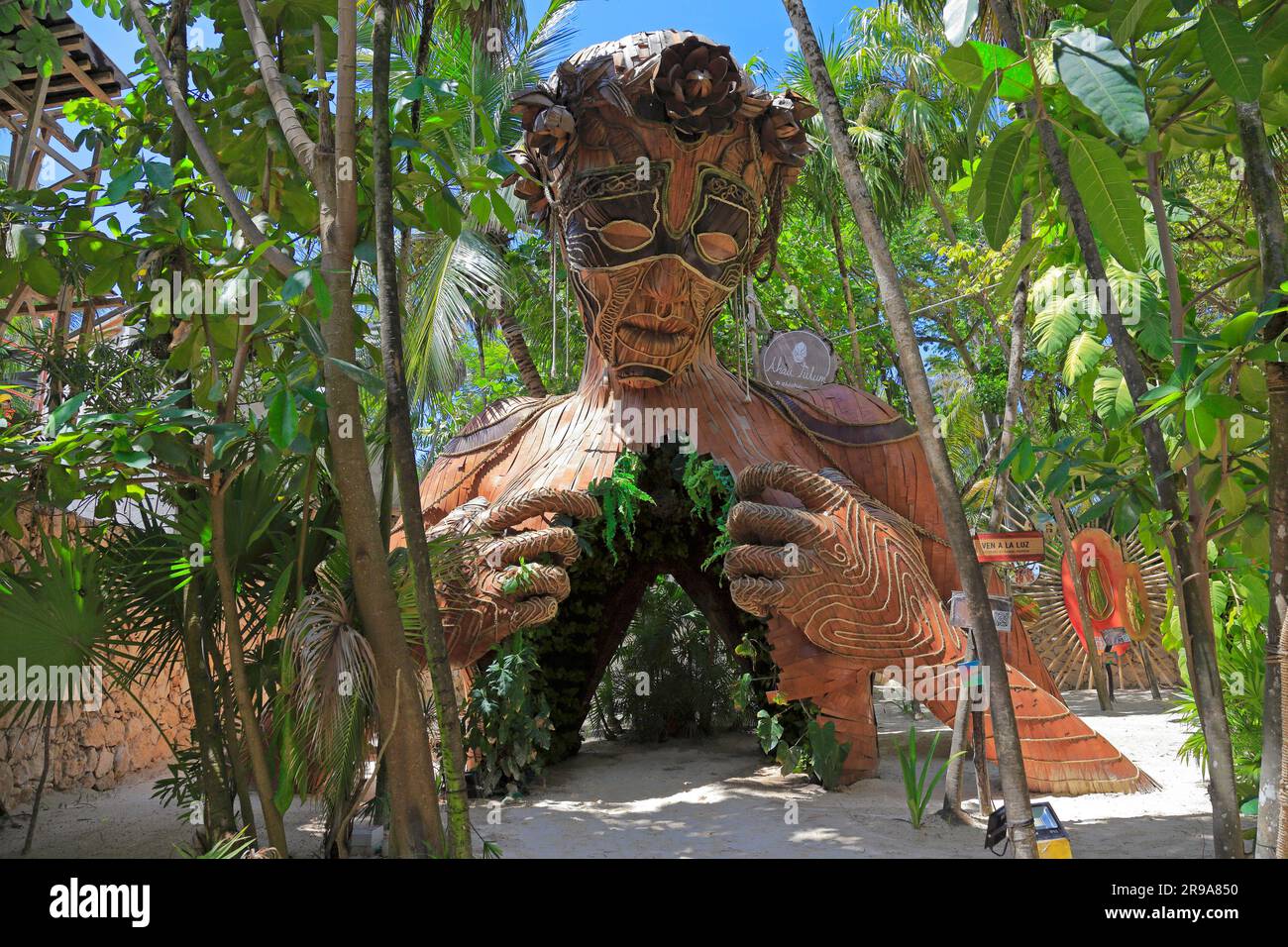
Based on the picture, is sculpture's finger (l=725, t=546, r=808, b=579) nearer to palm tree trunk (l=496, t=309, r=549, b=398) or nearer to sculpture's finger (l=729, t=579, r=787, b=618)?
sculpture's finger (l=729, t=579, r=787, b=618)

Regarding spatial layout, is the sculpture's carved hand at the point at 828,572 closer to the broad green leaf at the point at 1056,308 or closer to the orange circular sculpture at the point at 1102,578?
the orange circular sculpture at the point at 1102,578

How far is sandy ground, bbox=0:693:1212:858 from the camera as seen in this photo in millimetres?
5020

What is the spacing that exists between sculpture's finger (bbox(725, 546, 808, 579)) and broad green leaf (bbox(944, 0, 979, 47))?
348cm

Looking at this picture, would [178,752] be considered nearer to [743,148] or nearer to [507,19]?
[743,148]

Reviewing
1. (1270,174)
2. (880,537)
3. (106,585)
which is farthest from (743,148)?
(106,585)

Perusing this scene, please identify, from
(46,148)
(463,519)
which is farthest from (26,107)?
(463,519)

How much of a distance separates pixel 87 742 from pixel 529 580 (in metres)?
4.60

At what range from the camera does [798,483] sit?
6078 millimetres

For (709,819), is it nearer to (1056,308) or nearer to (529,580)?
(529,580)

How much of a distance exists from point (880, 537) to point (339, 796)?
3.44m

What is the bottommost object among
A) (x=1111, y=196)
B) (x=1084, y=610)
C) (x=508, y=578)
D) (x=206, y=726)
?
(x=206, y=726)

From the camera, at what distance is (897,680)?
247 inches

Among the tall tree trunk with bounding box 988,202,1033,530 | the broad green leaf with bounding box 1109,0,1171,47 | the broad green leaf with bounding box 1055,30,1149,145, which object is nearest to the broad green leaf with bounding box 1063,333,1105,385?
the tall tree trunk with bounding box 988,202,1033,530
